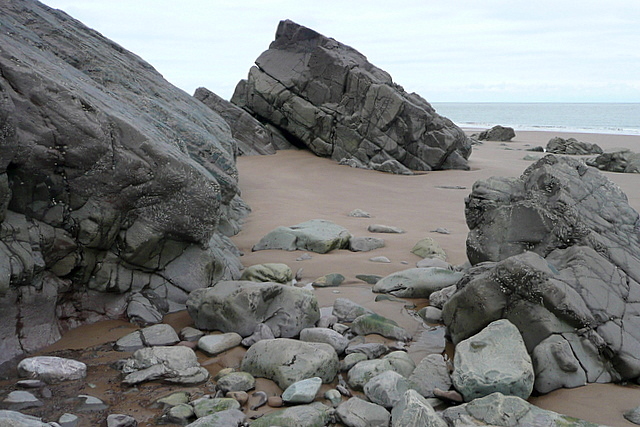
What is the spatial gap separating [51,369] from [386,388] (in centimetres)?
229

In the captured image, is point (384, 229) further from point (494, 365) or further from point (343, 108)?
point (343, 108)

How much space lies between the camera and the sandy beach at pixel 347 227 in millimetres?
3615

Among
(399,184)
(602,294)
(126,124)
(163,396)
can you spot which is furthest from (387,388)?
(399,184)

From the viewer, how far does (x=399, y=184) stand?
538 inches

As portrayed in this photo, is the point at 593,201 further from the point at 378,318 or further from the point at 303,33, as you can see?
the point at 303,33

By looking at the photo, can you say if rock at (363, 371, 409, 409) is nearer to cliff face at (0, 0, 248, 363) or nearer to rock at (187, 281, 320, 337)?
rock at (187, 281, 320, 337)

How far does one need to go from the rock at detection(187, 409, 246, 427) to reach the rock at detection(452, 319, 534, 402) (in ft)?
4.59

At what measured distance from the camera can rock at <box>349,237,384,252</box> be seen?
7262 millimetres

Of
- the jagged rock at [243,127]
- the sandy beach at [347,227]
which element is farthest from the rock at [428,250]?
the jagged rock at [243,127]

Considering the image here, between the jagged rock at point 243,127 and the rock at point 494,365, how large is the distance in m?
13.2

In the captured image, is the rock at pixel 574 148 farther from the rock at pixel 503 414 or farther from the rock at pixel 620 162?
the rock at pixel 503 414

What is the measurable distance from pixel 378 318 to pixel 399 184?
9176 mm

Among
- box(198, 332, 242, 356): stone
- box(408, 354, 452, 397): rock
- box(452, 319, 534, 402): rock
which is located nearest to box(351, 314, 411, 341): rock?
box(408, 354, 452, 397): rock

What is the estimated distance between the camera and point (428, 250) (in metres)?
6.95
